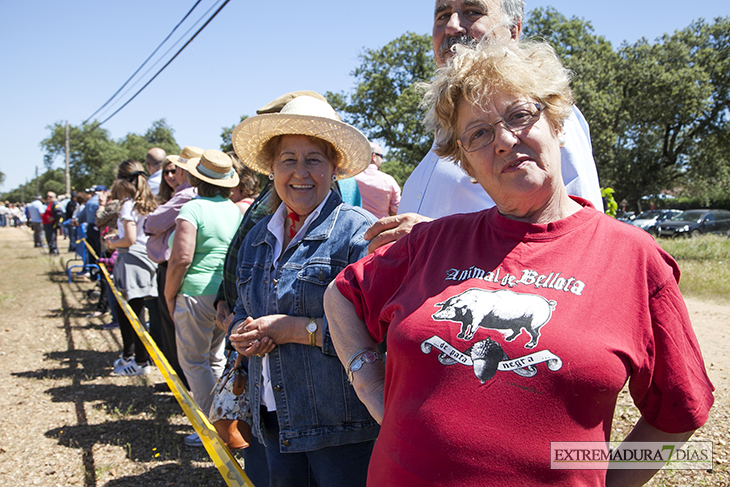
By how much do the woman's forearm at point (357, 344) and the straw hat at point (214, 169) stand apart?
254 cm

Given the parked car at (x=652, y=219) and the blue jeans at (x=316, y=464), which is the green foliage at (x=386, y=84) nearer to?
the parked car at (x=652, y=219)

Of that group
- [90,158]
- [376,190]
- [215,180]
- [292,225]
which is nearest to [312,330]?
[292,225]

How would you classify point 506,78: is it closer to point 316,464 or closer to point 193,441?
point 316,464

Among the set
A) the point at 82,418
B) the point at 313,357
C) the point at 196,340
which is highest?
the point at 313,357

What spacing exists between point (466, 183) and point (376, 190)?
144 inches

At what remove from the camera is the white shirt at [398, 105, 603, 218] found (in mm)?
1687

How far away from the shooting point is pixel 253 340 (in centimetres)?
210

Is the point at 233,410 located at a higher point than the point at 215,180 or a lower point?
lower

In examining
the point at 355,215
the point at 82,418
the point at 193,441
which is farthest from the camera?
the point at 82,418

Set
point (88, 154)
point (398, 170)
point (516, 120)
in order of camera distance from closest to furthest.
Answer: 1. point (516, 120)
2. point (398, 170)
3. point (88, 154)

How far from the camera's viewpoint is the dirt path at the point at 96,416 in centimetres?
378

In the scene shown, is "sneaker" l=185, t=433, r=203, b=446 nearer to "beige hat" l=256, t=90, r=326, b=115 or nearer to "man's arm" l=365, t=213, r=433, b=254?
"beige hat" l=256, t=90, r=326, b=115

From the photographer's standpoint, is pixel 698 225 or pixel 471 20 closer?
pixel 471 20

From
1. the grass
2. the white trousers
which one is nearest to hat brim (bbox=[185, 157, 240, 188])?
the white trousers
